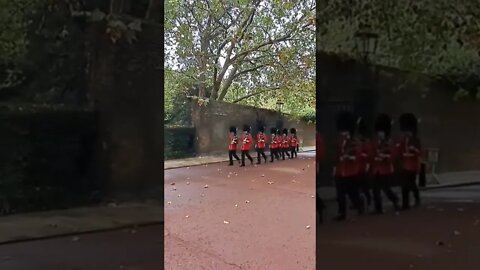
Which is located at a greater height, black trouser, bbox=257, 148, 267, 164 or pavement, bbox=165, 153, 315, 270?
black trouser, bbox=257, 148, 267, 164

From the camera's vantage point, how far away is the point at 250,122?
4473 millimetres

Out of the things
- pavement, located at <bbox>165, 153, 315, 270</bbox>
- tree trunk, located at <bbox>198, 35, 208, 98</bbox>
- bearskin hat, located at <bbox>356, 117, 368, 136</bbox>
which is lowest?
pavement, located at <bbox>165, 153, 315, 270</bbox>

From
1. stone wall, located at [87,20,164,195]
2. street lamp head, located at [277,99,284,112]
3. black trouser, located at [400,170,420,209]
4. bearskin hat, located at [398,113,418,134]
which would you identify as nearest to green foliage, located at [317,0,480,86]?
Answer: bearskin hat, located at [398,113,418,134]

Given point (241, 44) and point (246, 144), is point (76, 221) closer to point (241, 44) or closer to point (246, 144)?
point (246, 144)

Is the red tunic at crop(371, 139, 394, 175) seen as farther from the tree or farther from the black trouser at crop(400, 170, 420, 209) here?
the tree

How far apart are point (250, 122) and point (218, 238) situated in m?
1.25

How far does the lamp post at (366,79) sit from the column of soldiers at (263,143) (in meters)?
2.28

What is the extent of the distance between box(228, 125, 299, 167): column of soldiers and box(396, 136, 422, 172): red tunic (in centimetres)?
230

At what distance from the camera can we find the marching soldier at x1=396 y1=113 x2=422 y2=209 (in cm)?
193

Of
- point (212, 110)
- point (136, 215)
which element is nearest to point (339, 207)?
point (136, 215)

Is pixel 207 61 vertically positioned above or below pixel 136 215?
above

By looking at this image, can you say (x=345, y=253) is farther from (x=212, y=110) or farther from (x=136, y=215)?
(x=212, y=110)

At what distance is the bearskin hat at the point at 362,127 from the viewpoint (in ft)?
6.42

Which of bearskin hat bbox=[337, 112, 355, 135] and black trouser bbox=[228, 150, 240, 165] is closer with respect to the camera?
bearskin hat bbox=[337, 112, 355, 135]
